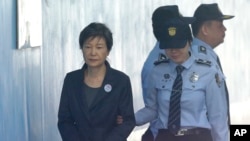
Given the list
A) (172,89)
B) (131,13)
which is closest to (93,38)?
(131,13)

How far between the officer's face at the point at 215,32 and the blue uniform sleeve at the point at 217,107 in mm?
204

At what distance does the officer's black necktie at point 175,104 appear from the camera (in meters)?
4.65

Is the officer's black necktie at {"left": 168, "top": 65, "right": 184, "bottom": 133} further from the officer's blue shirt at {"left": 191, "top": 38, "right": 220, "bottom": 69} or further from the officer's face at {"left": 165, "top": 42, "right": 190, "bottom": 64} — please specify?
the officer's blue shirt at {"left": 191, "top": 38, "right": 220, "bottom": 69}

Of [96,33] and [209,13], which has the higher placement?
[209,13]

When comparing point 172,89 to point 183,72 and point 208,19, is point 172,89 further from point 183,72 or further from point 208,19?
point 208,19

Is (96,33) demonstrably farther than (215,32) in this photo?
No

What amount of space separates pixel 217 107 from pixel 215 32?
0.47 meters

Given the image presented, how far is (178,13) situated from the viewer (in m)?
4.67

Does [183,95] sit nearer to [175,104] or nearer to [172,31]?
[175,104]

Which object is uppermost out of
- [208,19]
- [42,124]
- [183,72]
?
[208,19]

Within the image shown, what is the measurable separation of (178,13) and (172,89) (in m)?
0.47

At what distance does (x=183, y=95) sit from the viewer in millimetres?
4648

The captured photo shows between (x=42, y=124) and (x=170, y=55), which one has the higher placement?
(x=170, y=55)

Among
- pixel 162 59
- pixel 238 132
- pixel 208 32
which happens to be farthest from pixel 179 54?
pixel 238 132
